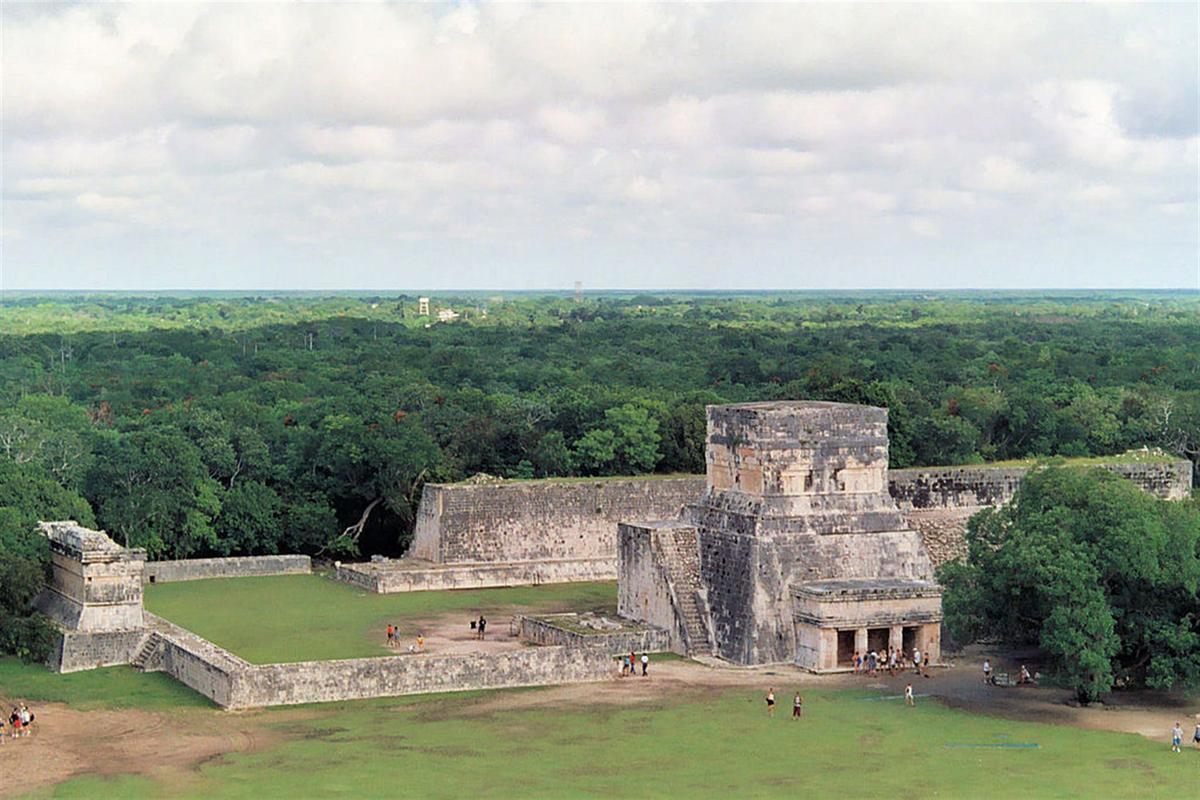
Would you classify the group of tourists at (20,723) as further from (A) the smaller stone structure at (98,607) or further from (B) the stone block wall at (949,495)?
(B) the stone block wall at (949,495)

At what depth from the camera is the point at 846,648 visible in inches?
1046

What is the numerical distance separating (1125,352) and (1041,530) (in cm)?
5498

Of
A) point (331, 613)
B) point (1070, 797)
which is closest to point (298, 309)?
point (331, 613)

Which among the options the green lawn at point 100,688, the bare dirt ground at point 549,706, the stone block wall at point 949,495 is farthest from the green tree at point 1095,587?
the green lawn at point 100,688

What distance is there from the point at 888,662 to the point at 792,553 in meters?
2.17

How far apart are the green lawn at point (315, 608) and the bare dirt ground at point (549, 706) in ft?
6.32

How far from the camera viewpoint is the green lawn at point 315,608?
90.1 ft

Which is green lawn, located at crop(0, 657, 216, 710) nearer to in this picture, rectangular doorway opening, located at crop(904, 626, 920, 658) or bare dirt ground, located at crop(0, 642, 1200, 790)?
bare dirt ground, located at crop(0, 642, 1200, 790)

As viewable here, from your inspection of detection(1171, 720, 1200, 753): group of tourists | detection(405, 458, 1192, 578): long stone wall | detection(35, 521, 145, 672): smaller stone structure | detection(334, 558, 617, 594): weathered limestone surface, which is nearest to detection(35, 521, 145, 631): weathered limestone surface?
detection(35, 521, 145, 672): smaller stone structure

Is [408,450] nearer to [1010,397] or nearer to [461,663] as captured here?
[461,663]

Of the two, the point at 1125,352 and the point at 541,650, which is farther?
the point at 1125,352

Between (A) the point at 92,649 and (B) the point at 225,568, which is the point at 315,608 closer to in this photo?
(B) the point at 225,568

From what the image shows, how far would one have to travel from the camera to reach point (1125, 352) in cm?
7612

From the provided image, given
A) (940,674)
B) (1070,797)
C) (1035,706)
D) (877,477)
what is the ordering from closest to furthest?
(1070,797) < (1035,706) < (940,674) < (877,477)
